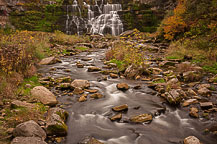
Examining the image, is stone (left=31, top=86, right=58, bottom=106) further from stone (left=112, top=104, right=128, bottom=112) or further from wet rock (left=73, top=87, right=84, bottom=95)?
stone (left=112, top=104, right=128, bottom=112)

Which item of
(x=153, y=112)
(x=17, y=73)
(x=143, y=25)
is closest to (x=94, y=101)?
(x=153, y=112)

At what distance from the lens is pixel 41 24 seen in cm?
3045

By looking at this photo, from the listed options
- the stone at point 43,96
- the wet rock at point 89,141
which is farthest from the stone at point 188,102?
the stone at point 43,96

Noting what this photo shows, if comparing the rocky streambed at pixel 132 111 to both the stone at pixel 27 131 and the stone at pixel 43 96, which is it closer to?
the stone at pixel 43 96

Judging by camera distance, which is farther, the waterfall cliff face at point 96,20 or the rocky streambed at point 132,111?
the waterfall cliff face at point 96,20

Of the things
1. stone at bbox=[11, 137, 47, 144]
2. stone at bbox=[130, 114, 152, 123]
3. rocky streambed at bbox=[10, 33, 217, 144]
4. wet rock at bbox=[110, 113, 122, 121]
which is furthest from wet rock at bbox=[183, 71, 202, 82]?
stone at bbox=[11, 137, 47, 144]

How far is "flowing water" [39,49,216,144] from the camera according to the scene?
356 cm

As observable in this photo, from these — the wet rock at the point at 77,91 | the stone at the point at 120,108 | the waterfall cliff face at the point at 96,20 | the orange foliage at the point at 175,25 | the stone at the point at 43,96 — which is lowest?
the stone at the point at 120,108

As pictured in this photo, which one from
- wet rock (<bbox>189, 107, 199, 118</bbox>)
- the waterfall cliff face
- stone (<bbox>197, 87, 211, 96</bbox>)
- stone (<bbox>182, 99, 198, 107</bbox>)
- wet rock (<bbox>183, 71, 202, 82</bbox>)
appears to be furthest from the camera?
the waterfall cliff face

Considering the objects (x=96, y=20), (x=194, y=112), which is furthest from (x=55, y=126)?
(x=96, y=20)

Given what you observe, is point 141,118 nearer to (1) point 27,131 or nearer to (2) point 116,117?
(2) point 116,117

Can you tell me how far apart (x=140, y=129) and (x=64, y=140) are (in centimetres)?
174

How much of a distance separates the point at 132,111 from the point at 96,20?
27161mm

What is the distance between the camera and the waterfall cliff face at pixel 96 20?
2806 cm
